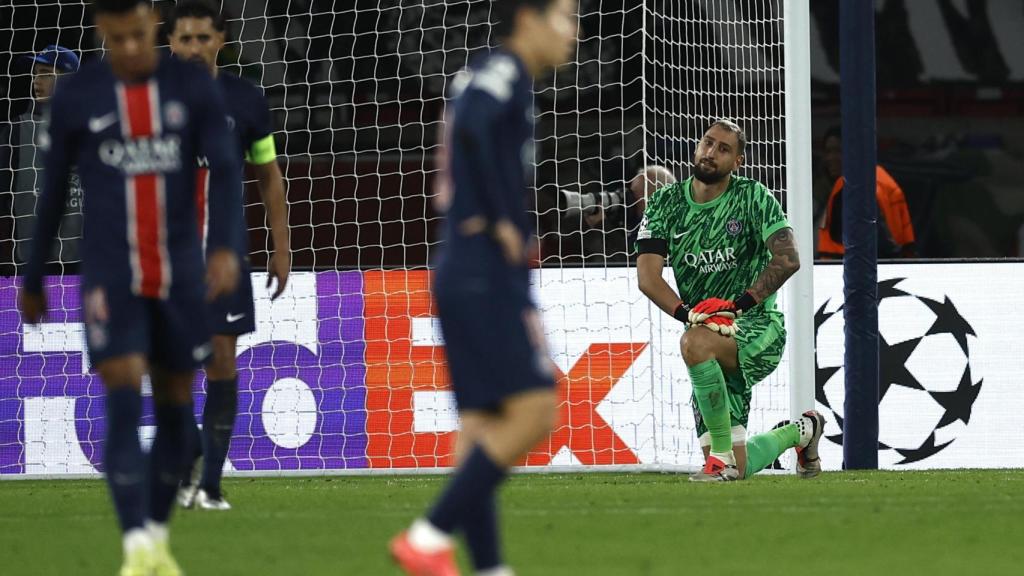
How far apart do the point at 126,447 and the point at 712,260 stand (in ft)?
15.2

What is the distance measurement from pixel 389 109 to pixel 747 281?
4341mm

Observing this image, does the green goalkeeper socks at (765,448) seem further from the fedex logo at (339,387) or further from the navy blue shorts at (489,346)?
the navy blue shorts at (489,346)

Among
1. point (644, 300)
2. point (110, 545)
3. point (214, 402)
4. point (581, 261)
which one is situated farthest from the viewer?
point (581, 261)

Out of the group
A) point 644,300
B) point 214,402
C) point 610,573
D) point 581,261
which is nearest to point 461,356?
point 610,573

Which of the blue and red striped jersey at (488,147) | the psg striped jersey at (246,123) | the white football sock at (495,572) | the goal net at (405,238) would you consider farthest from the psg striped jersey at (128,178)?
the goal net at (405,238)

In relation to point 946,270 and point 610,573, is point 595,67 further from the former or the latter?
point 610,573

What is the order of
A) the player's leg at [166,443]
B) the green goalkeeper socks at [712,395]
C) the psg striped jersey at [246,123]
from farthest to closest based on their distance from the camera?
the green goalkeeper socks at [712,395] < the psg striped jersey at [246,123] < the player's leg at [166,443]

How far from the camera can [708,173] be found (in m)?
8.90

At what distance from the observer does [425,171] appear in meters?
12.3

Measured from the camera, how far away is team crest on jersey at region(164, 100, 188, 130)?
5.00 metres

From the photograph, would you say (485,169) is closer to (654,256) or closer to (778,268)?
(778,268)

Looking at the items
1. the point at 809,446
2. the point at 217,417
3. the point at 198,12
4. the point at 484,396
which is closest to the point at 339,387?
the point at 809,446

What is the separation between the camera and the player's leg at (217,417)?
7.12 metres

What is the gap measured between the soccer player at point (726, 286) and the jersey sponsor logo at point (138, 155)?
13.5 feet
